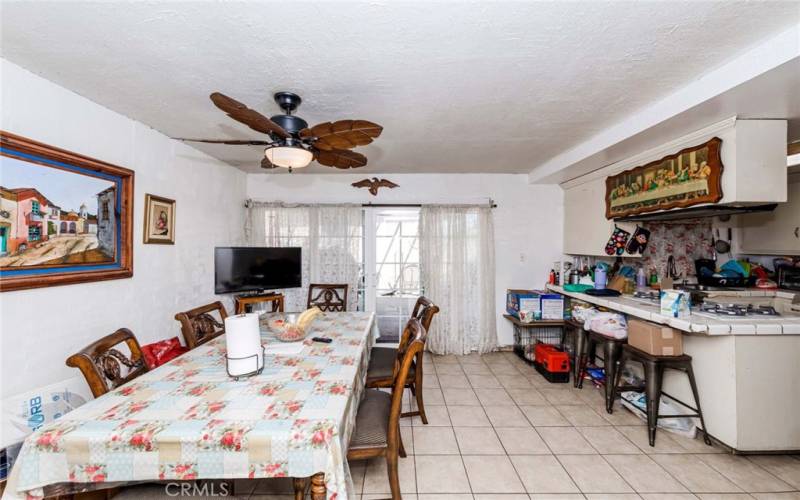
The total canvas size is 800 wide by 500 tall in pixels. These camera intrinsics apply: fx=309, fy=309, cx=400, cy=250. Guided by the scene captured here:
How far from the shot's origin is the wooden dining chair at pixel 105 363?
1287mm

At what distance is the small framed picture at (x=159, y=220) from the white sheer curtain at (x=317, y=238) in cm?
121

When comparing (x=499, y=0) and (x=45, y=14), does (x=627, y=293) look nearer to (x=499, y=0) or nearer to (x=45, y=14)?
(x=499, y=0)

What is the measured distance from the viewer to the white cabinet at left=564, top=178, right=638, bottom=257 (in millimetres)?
3326

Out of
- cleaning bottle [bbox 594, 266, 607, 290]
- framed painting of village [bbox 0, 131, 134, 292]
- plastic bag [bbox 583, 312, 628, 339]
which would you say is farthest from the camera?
cleaning bottle [bbox 594, 266, 607, 290]

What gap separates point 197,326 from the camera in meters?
2.18

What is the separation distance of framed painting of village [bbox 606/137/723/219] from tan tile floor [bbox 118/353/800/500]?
171cm

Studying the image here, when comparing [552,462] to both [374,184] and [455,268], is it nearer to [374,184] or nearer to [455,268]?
[455,268]

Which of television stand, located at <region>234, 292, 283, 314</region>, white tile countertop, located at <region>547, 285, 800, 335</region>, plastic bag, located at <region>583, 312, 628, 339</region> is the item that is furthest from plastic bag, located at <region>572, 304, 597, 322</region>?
television stand, located at <region>234, 292, 283, 314</region>

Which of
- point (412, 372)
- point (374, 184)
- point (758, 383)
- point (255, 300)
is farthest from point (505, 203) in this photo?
point (255, 300)

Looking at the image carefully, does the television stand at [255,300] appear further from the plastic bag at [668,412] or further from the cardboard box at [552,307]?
the plastic bag at [668,412]

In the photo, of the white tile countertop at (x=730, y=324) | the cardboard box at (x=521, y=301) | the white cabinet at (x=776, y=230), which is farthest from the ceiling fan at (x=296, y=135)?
the white cabinet at (x=776, y=230)

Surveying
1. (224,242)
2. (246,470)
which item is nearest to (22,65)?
(224,242)

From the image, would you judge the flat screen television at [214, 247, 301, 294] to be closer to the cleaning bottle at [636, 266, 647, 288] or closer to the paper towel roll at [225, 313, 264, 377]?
the paper towel roll at [225, 313, 264, 377]

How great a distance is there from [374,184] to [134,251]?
8.15ft
